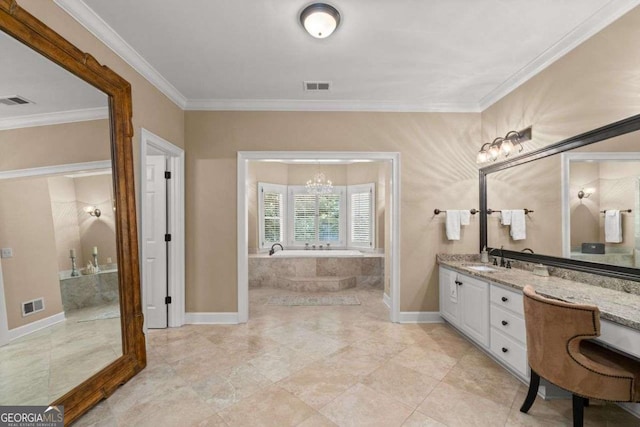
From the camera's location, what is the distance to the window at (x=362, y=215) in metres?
6.23

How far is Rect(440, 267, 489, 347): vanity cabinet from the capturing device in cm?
260

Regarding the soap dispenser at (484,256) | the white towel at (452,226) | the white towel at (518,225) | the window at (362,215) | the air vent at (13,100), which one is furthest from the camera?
the window at (362,215)

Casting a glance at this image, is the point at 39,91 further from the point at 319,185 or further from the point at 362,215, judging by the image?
the point at 362,215

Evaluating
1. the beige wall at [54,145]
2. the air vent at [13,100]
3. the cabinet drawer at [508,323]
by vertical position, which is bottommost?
the cabinet drawer at [508,323]

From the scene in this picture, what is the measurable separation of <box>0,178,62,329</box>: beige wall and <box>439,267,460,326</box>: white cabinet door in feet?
11.4

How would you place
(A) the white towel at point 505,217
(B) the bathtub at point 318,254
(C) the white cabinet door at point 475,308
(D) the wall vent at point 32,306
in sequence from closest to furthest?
1. (D) the wall vent at point 32,306
2. (C) the white cabinet door at point 475,308
3. (A) the white towel at point 505,217
4. (B) the bathtub at point 318,254

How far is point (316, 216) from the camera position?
261 inches

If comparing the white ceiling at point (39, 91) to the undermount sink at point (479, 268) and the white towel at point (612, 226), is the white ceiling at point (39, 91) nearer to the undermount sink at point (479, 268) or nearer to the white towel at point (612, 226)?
the undermount sink at point (479, 268)

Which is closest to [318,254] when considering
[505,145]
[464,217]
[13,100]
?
[464,217]

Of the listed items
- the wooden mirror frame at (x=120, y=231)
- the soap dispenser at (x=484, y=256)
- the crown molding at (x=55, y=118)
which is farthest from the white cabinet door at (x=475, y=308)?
the crown molding at (x=55, y=118)

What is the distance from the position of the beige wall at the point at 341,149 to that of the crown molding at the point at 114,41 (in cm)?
58

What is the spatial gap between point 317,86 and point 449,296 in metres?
2.89

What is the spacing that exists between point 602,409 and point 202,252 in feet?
12.8

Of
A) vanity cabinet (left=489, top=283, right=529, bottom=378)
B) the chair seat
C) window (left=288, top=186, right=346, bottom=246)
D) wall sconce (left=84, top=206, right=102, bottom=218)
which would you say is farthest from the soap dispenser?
wall sconce (left=84, top=206, right=102, bottom=218)
